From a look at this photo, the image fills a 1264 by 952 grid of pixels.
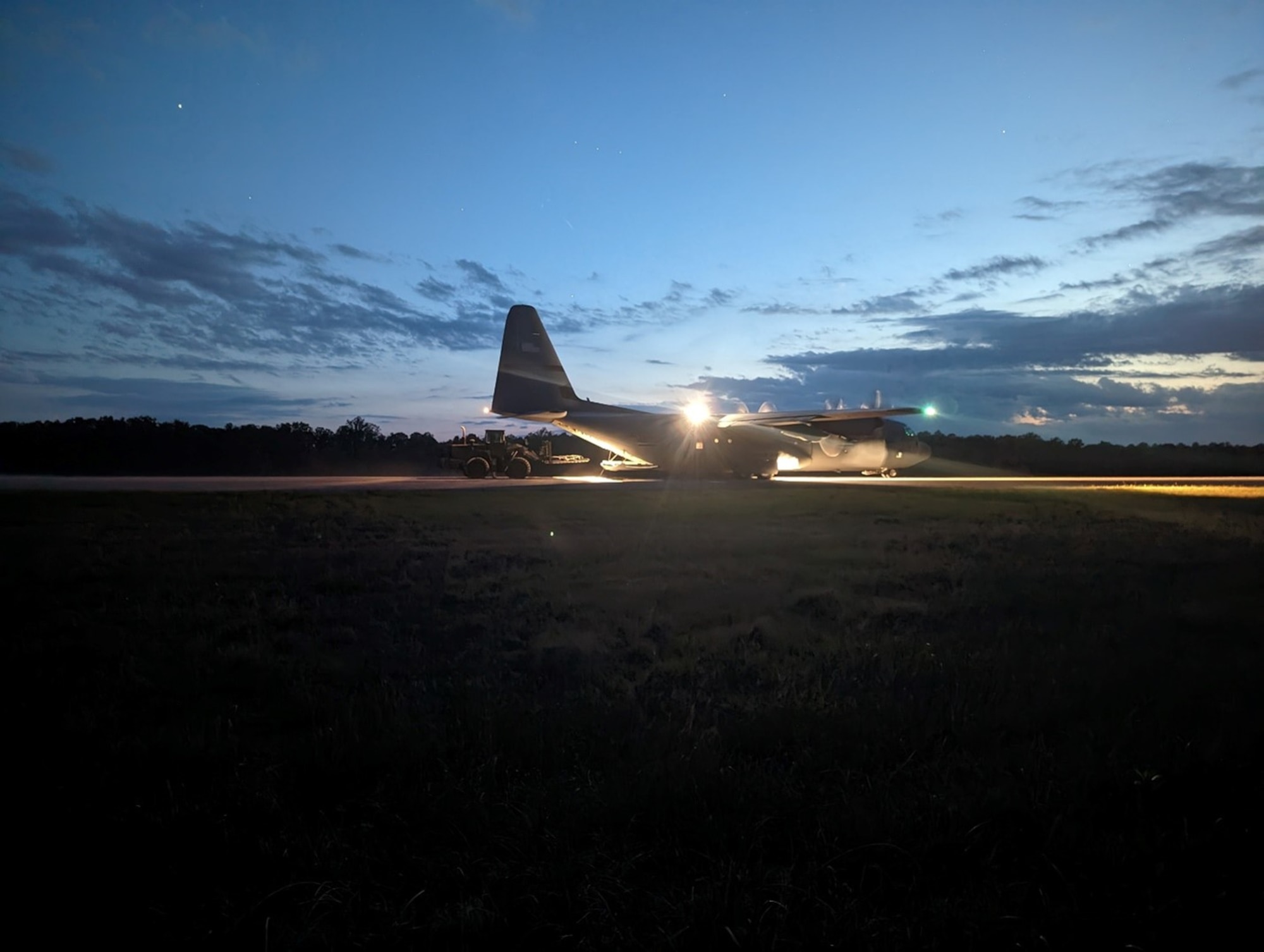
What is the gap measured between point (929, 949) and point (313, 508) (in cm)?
1593

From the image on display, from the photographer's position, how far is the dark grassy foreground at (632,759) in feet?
8.95

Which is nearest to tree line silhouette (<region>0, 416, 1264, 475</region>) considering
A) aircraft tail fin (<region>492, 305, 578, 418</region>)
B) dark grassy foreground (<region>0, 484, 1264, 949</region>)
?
aircraft tail fin (<region>492, 305, 578, 418</region>)

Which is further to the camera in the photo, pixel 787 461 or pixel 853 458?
pixel 853 458

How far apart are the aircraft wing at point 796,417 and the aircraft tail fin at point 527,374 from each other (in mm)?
6537

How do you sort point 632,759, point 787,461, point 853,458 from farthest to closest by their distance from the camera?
1. point 853,458
2. point 787,461
3. point 632,759

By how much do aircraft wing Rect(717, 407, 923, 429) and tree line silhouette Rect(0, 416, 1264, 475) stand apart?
1014 cm

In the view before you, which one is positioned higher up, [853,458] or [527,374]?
[527,374]

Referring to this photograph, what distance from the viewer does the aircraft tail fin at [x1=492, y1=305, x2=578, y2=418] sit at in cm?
2844

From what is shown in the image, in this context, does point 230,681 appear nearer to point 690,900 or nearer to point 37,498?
point 690,900

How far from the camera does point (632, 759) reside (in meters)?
3.98

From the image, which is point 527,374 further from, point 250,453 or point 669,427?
point 250,453

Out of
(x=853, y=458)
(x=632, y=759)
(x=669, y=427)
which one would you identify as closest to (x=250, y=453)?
(x=669, y=427)

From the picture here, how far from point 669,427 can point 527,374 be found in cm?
623

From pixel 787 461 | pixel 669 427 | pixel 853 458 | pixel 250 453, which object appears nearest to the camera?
pixel 669 427
